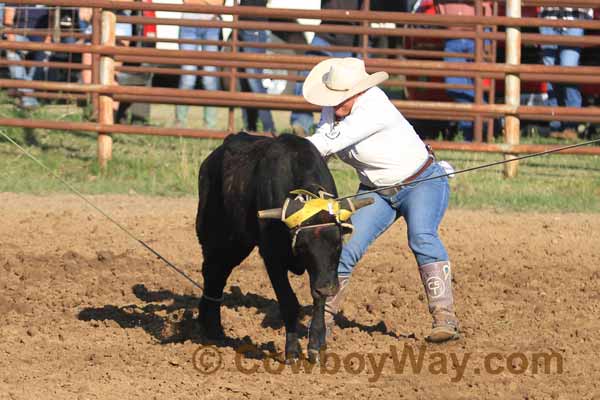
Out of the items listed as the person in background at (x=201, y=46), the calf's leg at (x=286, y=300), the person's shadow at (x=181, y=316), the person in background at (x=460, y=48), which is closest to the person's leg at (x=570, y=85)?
the person in background at (x=460, y=48)

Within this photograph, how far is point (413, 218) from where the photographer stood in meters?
6.63

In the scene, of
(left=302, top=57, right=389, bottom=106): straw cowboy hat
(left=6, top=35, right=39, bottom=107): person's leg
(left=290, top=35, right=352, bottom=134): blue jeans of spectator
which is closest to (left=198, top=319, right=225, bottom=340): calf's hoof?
(left=302, top=57, right=389, bottom=106): straw cowboy hat

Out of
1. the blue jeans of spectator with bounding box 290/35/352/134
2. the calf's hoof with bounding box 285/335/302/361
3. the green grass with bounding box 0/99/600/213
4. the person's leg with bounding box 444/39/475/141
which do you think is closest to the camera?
the calf's hoof with bounding box 285/335/302/361

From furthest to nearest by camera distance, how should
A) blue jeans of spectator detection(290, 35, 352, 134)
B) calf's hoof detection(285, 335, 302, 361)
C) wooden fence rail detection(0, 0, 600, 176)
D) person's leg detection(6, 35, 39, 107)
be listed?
person's leg detection(6, 35, 39, 107) → blue jeans of spectator detection(290, 35, 352, 134) → wooden fence rail detection(0, 0, 600, 176) → calf's hoof detection(285, 335, 302, 361)

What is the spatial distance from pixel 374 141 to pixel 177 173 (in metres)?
5.11

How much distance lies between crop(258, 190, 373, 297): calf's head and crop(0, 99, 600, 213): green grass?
4900 millimetres

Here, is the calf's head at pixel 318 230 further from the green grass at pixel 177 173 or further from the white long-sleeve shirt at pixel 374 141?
the green grass at pixel 177 173

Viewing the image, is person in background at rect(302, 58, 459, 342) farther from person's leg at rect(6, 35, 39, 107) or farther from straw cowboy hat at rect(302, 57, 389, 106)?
person's leg at rect(6, 35, 39, 107)

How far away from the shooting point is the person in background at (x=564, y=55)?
1376 cm

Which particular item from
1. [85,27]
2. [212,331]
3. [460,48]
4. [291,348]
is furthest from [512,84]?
[85,27]

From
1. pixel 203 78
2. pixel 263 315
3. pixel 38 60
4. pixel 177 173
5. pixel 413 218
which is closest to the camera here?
pixel 413 218

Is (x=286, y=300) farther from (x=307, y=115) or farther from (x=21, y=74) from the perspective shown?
(x=21, y=74)

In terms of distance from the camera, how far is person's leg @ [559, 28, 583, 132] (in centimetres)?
1373

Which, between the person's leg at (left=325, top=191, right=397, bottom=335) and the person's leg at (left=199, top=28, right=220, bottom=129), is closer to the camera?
the person's leg at (left=325, top=191, right=397, bottom=335)
